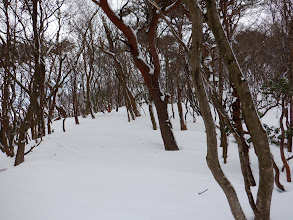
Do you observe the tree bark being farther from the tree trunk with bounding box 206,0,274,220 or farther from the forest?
the tree trunk with bounding box 206,0,274,220

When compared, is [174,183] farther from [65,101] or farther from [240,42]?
[65,101]

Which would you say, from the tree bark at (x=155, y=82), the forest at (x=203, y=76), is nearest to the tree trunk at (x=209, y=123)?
the forest at (x=203, y=76)

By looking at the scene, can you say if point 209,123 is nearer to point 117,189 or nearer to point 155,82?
point 117,189

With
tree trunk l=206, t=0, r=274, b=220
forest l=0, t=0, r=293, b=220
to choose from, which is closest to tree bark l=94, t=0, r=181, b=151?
forest l=0, t=0, r=293, b=220

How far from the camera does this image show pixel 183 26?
27.7 feet

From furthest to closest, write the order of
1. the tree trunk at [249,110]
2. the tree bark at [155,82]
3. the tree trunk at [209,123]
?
1. the tree bark at [155,82]
2. the tree trunk at [249,110]
3. the tree trunk at [209,123]

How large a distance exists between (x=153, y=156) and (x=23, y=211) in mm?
3334

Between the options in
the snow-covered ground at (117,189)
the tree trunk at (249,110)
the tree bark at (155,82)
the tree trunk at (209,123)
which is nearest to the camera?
the tree trunk at (209,123)

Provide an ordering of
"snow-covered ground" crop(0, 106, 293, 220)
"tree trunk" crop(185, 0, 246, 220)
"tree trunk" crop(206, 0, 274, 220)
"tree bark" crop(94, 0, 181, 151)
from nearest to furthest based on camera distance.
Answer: "tree trunk" crop(185, 0, 246, 220) < "tree trunk" crop(206, 0, 274, 220) < "snow-covered ground" crop(0, 106, 293, 220) < "tree bark" crop(94, 0, 181, 151)

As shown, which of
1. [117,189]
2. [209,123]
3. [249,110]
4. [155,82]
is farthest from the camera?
[155,82]

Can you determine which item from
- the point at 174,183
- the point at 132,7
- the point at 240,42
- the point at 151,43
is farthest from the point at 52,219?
the point at 240,42

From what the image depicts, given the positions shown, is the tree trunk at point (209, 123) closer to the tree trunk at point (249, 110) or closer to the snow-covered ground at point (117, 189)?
the tree trunk at point (249, 110)

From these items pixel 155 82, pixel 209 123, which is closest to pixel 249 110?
pixel 209 123

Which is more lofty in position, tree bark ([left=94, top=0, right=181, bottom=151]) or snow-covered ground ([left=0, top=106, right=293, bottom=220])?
tree bark ([left=94, top=0, right=181, bottom=151])
